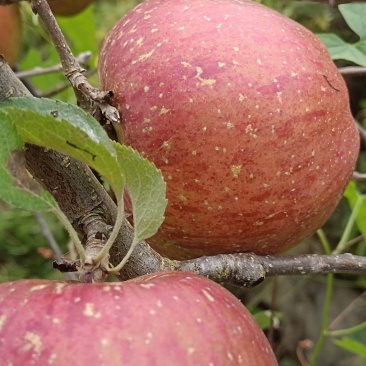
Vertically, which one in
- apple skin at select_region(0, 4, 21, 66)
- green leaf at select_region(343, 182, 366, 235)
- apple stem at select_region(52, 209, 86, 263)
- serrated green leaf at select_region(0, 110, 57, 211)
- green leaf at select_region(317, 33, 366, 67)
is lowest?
green leaf at select_region(343, 182, 366, 235)

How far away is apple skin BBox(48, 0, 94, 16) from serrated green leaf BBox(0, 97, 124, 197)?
0.48m

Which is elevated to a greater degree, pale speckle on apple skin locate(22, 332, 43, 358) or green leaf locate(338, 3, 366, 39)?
pale speckle on apple skin locate(22, 332, 43, 358)

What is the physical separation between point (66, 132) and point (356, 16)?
0.60m

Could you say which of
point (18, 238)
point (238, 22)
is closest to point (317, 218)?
point (238, 22)

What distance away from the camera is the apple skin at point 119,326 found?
1.00ft

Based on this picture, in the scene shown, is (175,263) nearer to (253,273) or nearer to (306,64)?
(253,273)

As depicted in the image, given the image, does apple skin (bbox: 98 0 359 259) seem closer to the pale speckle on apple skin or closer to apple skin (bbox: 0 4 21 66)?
the pale speckle on apple skin

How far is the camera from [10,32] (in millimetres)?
804

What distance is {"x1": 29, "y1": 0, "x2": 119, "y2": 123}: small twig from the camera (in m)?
0.45

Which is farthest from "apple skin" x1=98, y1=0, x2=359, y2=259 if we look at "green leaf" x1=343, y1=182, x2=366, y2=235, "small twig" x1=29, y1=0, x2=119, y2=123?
"green leaf" x1=343, y1=182, x2=366, y2=235

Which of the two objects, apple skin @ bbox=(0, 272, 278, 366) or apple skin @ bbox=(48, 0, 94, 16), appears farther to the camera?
apple skin @ bbox=(48, 0, 94, 16)

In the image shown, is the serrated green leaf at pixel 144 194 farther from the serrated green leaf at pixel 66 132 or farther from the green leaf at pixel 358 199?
the green leaf at pixel 358 199

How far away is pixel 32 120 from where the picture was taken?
330mm

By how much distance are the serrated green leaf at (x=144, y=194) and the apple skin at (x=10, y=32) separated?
461mm
